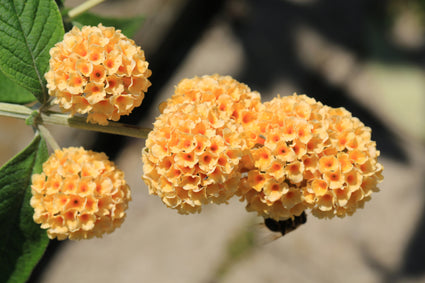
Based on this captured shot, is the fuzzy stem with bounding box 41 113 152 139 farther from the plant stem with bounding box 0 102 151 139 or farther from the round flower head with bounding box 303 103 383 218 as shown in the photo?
the round flower head with bounding box 303 103 383 218

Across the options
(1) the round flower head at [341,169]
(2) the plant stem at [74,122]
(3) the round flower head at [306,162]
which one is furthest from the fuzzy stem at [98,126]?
(1) the round flower head at [341,169]

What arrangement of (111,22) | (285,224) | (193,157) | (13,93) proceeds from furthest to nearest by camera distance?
1. (111,22)
2. (13,93)
3. (285,224)
4. (193,157)

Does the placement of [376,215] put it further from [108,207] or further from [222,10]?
[108,207]

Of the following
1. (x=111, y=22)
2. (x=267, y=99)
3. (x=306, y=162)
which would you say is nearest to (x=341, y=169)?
(x=306, y=162)

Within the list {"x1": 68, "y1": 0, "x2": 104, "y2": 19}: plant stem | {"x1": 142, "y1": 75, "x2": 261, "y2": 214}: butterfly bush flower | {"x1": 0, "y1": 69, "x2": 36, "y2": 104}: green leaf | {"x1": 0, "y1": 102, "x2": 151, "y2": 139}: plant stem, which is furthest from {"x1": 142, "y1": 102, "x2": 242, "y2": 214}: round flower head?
{"x1": 0, "y1": 69, "x2": 36, "y2": 104}: green leaf

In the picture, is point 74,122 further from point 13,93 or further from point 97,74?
point 13,93

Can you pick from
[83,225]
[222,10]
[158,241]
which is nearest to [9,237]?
[83,225]

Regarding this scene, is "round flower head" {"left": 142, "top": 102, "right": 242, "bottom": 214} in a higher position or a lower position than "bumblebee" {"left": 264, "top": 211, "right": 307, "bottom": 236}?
higher

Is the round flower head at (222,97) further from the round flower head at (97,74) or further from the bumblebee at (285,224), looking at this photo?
the bumblebee at (285,224)
